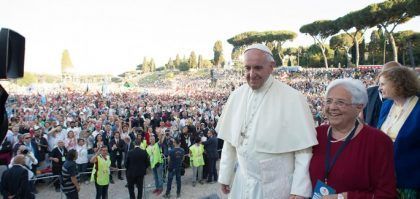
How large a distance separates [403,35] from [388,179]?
52.6m

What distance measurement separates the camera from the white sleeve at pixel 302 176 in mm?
2209

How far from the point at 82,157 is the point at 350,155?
8849 millimetres

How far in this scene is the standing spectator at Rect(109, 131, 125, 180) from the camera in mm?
10195

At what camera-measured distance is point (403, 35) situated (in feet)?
152

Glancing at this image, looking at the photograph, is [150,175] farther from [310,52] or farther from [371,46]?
[310,52]

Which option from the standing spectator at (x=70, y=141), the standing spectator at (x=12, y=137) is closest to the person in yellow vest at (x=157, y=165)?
the standing spectator at (x=70, y=141)

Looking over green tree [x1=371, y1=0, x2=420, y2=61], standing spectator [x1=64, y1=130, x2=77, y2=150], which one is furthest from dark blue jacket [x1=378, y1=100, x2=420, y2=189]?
green tree [x1=371, y1=0, x2=420, y2=61]

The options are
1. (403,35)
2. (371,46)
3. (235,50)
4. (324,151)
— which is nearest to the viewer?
(324,151)

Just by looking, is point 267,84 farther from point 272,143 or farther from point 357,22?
point 357,22

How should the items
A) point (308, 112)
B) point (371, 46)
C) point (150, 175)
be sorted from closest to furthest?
point (308, 112) < point (150, 175) < point (371, 46)

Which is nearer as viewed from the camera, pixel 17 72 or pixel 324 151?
pixel 17 72

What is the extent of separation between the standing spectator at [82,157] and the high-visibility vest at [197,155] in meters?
3.12

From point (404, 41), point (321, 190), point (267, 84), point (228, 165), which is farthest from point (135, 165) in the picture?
point (404, 41)

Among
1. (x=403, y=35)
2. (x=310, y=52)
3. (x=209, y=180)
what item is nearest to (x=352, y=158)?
(x=209, y=180)
